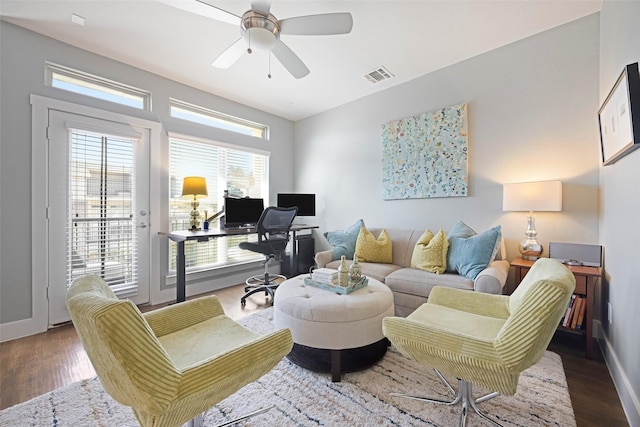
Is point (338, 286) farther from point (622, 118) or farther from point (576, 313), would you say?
point (622, 118)

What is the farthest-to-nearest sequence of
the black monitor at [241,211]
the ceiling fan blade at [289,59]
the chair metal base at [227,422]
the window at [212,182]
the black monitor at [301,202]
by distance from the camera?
the black monitor at [301,202] → the black monitor at [241,211] → the window at [212,182] → the ceiling fan blade at [289,59] → the chair metal base at [227,422]

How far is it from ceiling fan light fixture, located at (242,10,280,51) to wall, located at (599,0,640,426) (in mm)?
2128

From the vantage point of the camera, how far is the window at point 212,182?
11.5 ft

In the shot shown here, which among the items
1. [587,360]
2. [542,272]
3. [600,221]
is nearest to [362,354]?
[542,272]

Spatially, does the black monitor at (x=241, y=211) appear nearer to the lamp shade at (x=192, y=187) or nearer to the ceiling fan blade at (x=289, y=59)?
the lamp shade at (x=192, y=187)

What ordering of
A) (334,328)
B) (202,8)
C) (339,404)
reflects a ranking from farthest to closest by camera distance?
(202,8)
(334,328)
(339,404)

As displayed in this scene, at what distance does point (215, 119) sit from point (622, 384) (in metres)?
4.67

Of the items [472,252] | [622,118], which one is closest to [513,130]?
[622,118]

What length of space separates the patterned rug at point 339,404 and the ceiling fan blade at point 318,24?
2379mm

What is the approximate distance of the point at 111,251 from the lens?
9.57 ft

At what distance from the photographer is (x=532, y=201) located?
237 centimetres

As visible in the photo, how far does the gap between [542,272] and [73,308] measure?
190 centimetres

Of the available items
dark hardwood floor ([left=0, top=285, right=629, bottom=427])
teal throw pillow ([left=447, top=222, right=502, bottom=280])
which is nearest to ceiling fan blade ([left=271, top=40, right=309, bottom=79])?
teal throw pillow ([left=447, top=222, right=502, bottom=280])

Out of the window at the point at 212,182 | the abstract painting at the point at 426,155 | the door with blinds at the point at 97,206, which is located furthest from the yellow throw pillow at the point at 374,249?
the door with blinds at the point at 97,206
